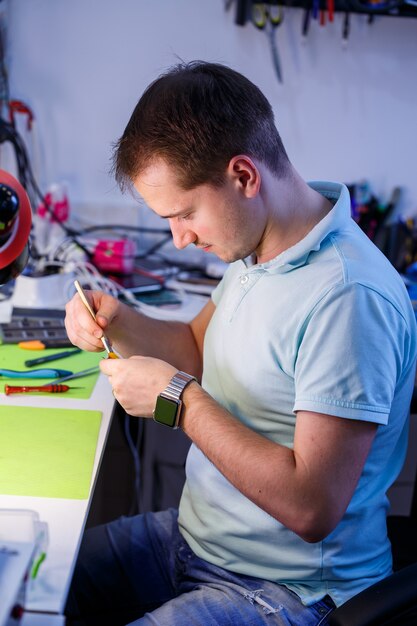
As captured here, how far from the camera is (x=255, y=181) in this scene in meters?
0.99

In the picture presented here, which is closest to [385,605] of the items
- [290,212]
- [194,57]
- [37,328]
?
[290,212]

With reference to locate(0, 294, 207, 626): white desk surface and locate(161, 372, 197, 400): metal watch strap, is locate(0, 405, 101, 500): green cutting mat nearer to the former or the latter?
locate(0, 294, 207, 626): white desk surface

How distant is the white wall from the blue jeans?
110 cm

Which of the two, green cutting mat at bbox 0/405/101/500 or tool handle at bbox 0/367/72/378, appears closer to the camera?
green cutting mat at bbox 0/405/101/500

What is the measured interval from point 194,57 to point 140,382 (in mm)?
1285

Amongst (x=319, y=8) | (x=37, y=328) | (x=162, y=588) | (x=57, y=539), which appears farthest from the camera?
(x=319, y=8)

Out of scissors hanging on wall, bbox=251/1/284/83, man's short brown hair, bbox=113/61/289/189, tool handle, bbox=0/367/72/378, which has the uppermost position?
scissors hanging on wall, bbox=251/1/284/83

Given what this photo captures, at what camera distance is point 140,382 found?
3.33 ft

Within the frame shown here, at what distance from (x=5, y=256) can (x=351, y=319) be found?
1.58 feet

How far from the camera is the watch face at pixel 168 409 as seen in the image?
3.19 ft

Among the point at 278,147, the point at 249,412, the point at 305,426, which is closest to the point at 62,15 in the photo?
the point at 278,147

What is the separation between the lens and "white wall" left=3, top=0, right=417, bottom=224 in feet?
6.43

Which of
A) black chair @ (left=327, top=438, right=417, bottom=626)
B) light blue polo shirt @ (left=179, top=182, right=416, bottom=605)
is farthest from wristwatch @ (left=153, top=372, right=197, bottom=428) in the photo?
black chair @ (left=327, top=438, right=417, bottom=626)

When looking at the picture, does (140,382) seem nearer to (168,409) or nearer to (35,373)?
(168,409)
